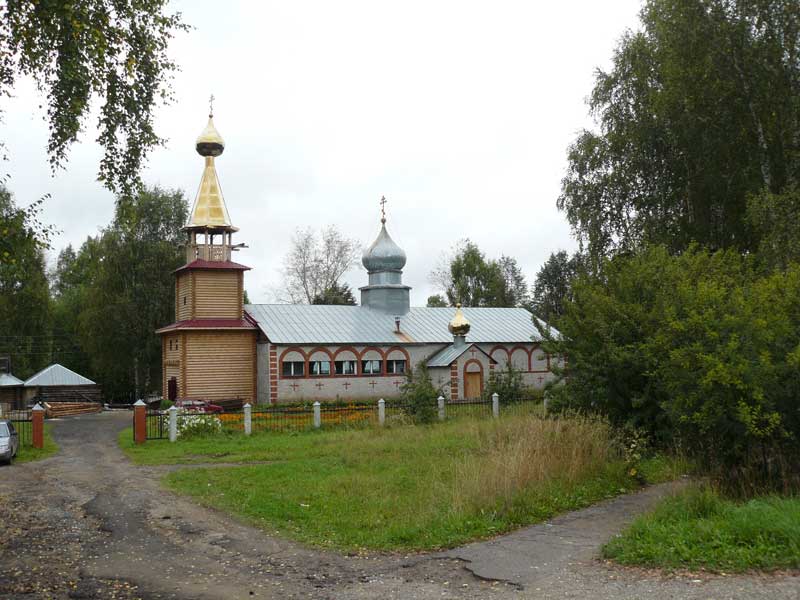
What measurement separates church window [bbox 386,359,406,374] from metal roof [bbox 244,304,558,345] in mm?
1001

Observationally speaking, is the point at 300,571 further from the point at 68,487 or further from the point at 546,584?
the point at 68,487

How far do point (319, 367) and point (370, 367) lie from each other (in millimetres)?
2541

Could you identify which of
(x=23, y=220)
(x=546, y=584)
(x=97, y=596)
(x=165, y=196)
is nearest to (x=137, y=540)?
(x=97, y=596)

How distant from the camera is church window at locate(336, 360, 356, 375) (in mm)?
33219

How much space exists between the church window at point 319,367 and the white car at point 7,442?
1577 cm

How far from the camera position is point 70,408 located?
108ft

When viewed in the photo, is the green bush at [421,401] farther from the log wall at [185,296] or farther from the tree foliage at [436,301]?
the tree foliage at [436,301]

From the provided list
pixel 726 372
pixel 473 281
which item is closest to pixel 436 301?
pixel 473 281

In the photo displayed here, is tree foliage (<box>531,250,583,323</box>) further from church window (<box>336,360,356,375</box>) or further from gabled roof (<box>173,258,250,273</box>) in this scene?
gabled roof (<box>173,258,250,273</box>)

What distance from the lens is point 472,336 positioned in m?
36.9

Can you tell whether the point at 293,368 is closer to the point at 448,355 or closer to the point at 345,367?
the point at 345,367

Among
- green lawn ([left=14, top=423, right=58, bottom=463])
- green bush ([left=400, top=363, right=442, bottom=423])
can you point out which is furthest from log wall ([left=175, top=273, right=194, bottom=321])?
green bush ([left=400, top=363, right=442, bottom=423])

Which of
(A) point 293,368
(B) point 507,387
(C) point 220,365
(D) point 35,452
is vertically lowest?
(D) point 35,452

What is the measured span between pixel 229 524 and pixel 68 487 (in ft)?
16.8
